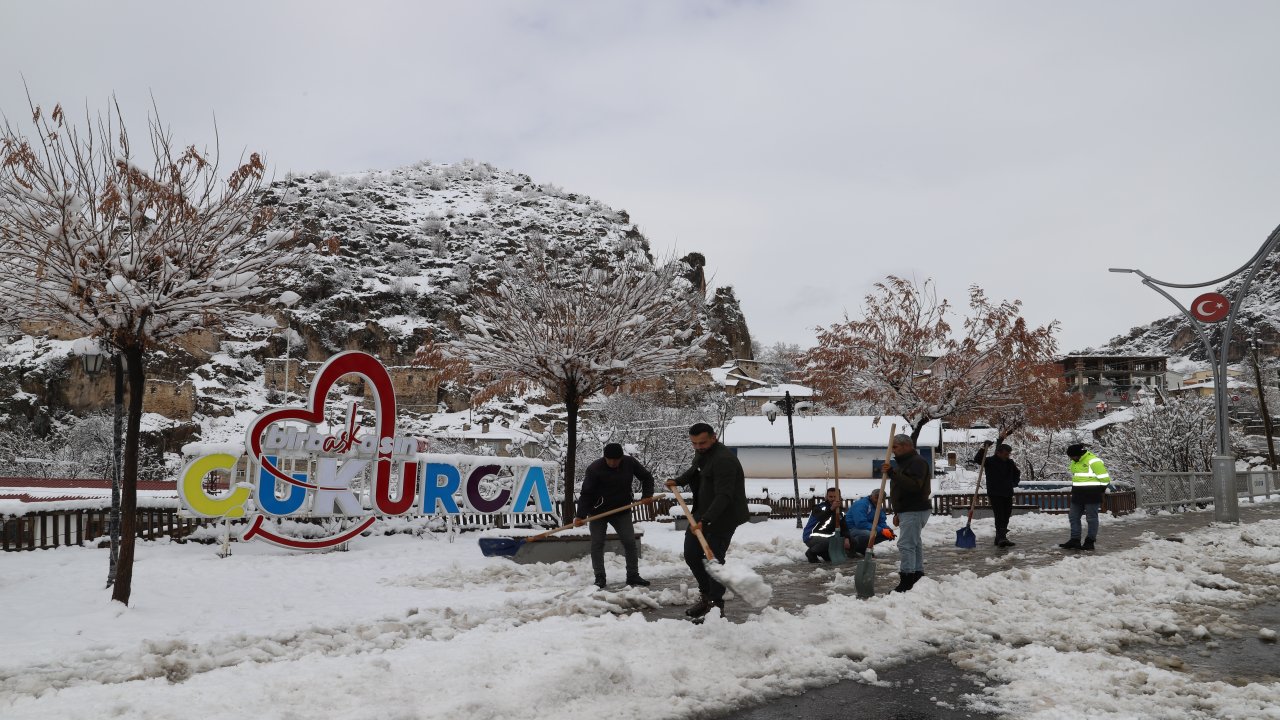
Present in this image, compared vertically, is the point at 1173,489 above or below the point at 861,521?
below

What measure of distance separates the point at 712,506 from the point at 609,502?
2574 mm

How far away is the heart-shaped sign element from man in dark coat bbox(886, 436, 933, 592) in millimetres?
8164

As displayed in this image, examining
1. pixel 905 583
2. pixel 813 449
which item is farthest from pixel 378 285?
pixel 905 583

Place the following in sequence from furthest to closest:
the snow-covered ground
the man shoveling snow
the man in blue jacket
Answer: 1. the man in blue jacket
2. the man shoveling snow
3. the snow-covered ground

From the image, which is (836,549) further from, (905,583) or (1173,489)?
(1173,489)

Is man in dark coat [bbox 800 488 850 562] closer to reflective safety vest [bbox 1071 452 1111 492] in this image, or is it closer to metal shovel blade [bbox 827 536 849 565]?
metal shovel blade [bbox 827 536 849 565]

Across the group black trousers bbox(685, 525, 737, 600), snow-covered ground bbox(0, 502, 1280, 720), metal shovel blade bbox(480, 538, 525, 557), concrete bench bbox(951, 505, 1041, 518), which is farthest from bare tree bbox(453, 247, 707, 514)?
concrete bench bbox(951, 505, 1041, 518)

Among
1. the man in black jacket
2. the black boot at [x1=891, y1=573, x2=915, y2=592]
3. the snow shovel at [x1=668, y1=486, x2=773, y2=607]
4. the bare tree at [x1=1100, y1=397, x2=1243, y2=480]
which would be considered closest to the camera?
the snow shovel at [x1=668, y1=486, x2=773, y2=607]

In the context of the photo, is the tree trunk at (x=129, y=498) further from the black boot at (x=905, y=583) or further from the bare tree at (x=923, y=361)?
the bare tree at (x=923, y=361)

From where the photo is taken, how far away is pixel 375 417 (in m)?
14.0

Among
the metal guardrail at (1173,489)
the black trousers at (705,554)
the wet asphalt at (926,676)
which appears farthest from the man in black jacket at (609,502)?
the metal guardrail at (1173,489)

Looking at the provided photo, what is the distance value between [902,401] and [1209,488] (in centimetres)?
967

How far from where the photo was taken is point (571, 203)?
384 ft

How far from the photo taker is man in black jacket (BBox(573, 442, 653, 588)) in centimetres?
933
